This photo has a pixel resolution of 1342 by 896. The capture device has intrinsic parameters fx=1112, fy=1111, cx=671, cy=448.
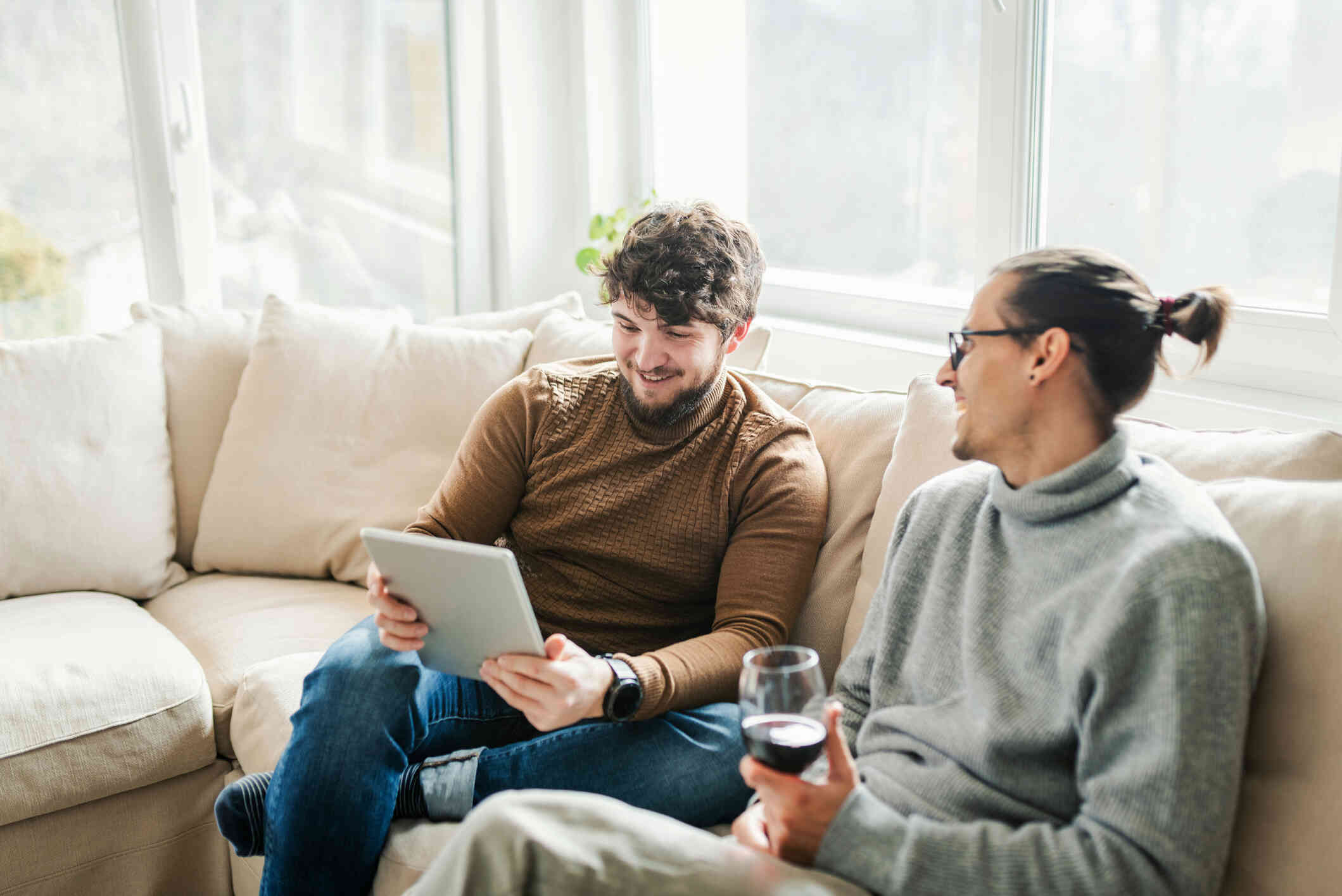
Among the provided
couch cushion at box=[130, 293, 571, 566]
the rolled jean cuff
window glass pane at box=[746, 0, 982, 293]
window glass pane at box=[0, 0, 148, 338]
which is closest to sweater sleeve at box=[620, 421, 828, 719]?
the rolled jean cuff

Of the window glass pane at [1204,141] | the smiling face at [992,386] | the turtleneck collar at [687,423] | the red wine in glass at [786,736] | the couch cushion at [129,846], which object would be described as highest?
the window glass pane at [1204,141]

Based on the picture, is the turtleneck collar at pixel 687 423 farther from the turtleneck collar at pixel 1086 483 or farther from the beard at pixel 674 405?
the turtleneck collar at pixel 1086 483

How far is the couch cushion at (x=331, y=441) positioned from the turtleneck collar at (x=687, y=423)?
672 millimetres

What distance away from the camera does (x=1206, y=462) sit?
52.2 inches

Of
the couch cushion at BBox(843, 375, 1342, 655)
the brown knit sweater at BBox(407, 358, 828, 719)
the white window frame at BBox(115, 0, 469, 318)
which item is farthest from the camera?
the white window frame at BBox(115, 0, 469, 318)

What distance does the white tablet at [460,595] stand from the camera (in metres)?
1.22

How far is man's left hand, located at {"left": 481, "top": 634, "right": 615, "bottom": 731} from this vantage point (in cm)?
131

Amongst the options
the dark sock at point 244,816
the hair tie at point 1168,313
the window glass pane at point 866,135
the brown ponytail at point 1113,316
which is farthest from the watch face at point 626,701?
the window glass pane at point 866,135

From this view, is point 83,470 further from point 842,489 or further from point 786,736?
point 786,736

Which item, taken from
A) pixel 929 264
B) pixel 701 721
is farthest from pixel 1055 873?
pixel 929 264

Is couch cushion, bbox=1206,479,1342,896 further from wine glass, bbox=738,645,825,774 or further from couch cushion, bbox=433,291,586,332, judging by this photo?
couch cushion, bbox=433,291,586,332

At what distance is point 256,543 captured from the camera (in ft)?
7.41

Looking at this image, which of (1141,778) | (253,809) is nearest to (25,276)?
(253,809)

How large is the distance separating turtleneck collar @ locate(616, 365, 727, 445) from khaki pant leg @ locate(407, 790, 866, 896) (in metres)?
0.74
